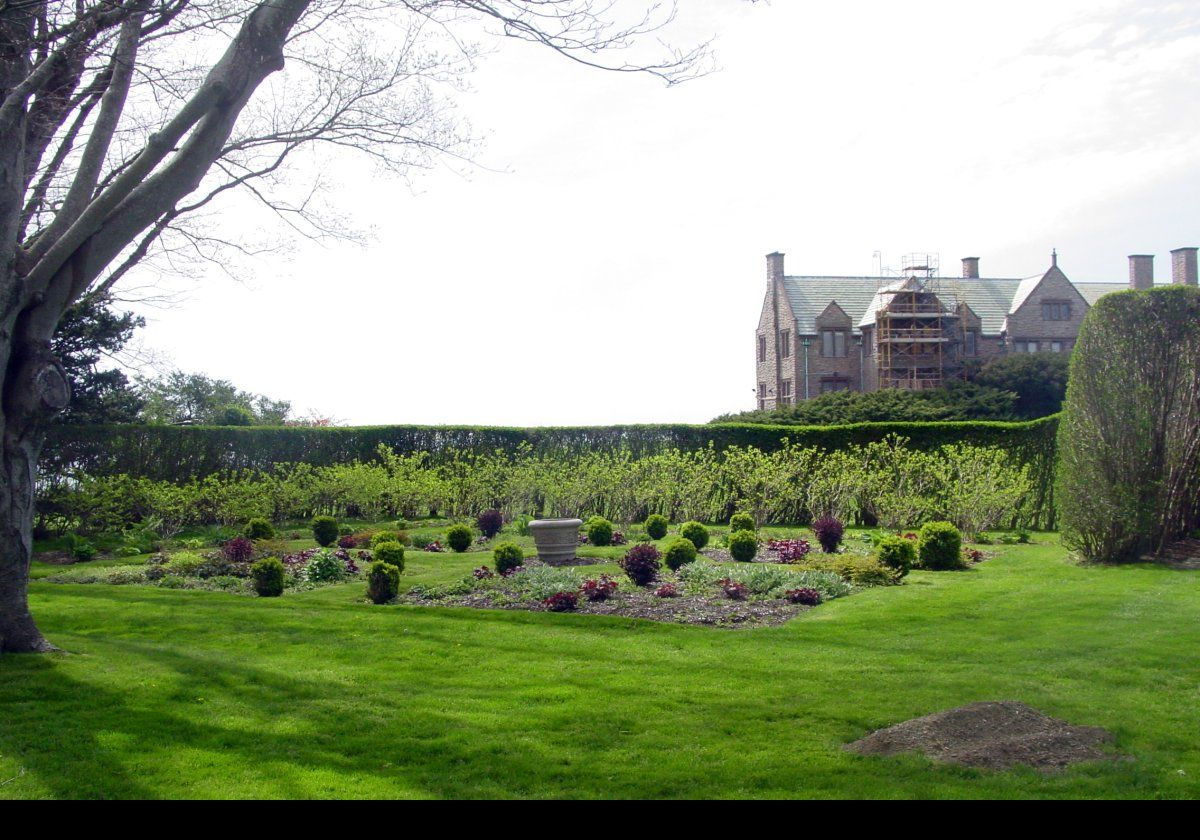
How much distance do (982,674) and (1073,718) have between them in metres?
1.10

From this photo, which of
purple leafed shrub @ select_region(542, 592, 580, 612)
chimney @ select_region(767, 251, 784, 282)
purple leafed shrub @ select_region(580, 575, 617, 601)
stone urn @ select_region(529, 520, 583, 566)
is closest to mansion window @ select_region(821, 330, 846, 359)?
chimney @ select_region(767, 251, 784, 282)

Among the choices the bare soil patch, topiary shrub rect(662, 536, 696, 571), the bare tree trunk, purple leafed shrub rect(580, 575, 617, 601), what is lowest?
the bare soil patch

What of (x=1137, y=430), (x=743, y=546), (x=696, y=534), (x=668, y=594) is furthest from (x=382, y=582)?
(x=1137, y=430)

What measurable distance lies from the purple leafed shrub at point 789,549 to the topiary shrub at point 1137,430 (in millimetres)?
3539

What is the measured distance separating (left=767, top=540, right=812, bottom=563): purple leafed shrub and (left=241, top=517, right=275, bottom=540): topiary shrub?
341 inches

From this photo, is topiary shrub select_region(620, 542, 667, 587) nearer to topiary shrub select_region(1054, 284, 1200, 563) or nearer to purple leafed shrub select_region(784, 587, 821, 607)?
purple leafed shrub select_region(784, 587, 821, 607)

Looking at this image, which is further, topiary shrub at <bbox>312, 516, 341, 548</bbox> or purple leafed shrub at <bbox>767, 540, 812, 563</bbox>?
topiary shrub at <bbox>312, 516, 341, 548</bbox>

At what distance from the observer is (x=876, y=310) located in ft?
160

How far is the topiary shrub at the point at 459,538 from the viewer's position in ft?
52.9

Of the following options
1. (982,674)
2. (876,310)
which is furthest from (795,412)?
(982,674)

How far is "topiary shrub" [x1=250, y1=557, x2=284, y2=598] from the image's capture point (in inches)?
454

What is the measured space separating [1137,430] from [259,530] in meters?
13.9

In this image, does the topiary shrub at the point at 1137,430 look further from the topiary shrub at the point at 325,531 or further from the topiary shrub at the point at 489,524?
the topiary shrub at the point at 325,531
